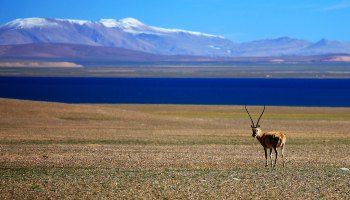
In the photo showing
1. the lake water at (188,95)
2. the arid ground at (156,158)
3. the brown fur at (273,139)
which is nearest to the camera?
the arid ground at (156,158)

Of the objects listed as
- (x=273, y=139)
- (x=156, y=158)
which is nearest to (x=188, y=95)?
(x=156, y=158)

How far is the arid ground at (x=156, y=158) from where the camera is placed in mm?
18484

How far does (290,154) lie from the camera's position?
29.9m

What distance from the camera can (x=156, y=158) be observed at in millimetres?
27484

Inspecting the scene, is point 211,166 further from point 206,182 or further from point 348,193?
point 348,193

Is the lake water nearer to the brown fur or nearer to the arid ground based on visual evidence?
the arid ground

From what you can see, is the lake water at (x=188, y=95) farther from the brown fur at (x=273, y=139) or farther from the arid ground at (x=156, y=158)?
the brown fur at (x=273, y=139)

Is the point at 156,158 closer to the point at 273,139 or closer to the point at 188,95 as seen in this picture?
the point at 273,139

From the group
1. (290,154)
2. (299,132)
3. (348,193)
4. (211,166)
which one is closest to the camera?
(348,193)

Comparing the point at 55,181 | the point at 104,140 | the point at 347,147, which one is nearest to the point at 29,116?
the point at 104,140

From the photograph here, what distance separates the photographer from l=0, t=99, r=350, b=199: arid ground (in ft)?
60.6

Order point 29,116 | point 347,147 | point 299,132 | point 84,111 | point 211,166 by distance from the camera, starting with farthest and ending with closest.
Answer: point 84,111, point 29,116, point 299,132, point 347,147, point 211,166

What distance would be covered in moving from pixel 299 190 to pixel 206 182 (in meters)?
2.65

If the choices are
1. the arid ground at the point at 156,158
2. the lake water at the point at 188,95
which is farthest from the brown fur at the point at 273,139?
the lake water at the point at 188,95
